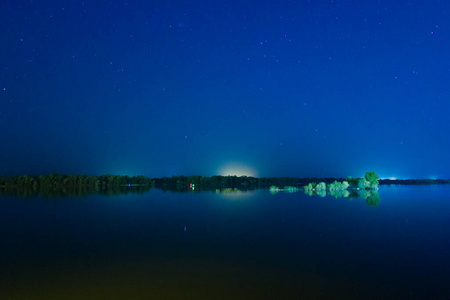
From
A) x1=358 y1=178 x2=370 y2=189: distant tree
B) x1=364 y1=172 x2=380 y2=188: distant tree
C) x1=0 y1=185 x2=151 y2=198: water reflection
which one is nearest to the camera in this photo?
x1=0 y1=185 x2=151 y2=198: water reflection

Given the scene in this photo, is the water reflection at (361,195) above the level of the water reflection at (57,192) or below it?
below

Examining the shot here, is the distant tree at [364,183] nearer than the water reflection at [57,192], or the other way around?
the water reflection at [57,192]

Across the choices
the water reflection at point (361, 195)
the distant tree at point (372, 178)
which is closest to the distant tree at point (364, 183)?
the distant tree at point (372, 178)

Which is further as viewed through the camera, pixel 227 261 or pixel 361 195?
pixel 361 195

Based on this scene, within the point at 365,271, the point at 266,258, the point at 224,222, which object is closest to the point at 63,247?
the point at 266,258

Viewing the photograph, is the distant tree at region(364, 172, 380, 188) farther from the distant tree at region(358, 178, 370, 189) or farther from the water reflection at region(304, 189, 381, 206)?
the water reflection at region(304, 189, 381, 206)

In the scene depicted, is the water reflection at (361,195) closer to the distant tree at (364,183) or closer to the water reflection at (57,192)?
the distant tree at (364,183)

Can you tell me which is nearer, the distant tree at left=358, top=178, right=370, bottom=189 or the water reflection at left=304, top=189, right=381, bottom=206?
the water reflection at left=304, top=189, right=381, bottom=206

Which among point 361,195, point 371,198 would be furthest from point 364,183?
point 371,198

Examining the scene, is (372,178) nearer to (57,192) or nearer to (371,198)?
(371,198)

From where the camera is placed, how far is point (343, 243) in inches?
770

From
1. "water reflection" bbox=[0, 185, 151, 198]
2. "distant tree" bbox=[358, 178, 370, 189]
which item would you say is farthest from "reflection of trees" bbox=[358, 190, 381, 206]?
"water reflection" bbox=[0, 185, 151, 198]

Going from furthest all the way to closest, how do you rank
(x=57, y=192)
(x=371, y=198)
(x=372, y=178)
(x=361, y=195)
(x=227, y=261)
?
(x=372, y=178) < (x=57, y=192) < (x=361, y=195) < (x=371, y=198) < (x=227, y=261)

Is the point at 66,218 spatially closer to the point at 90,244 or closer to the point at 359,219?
the point at 90,244
